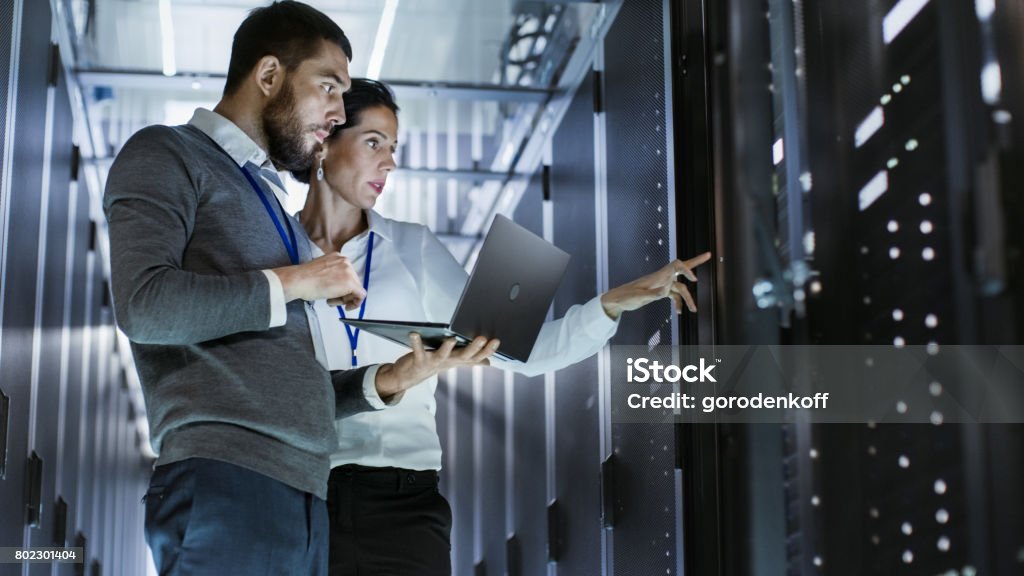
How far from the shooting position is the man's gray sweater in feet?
5.84

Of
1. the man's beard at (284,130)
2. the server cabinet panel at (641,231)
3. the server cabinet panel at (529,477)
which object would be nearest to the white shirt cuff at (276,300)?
the man's beard at (284,130)

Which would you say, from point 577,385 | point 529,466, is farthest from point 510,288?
point 529,466

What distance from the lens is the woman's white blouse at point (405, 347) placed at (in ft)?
7.98

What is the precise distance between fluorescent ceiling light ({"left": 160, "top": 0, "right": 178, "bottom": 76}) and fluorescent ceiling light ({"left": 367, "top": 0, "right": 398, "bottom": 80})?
693 millimetres

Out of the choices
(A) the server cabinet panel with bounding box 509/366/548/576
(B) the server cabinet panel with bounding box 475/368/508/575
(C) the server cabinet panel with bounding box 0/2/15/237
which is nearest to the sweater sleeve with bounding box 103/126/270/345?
(C) the server cabinet panel with bounding box 0/2/15/237

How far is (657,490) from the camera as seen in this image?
302 cm

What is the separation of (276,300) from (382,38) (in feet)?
8.89

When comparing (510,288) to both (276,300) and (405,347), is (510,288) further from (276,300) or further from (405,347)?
(276,300)

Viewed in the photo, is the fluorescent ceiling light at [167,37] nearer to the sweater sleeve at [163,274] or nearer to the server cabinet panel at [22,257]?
the server cabinet panel at [22,257]

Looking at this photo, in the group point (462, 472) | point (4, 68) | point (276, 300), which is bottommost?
point (462, 472)

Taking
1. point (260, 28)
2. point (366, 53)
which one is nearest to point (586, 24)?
point (366, 53)

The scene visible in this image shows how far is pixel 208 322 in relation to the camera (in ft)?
5.83

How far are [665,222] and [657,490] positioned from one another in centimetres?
65

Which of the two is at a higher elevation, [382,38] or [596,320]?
[382,38]
